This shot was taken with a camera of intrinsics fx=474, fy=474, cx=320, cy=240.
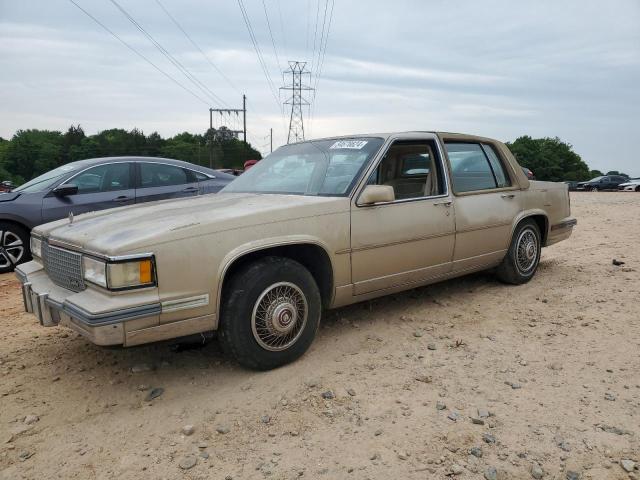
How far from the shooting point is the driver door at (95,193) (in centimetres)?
608

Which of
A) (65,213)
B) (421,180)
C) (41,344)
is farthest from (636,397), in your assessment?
(65,213)

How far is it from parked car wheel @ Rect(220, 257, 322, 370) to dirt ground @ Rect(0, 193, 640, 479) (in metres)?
0.16

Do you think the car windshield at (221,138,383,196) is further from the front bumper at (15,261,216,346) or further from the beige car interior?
the front bumper at (15,261,216,346)

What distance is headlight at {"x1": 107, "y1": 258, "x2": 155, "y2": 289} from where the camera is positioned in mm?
2559

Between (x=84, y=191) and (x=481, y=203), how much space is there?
5.01 m

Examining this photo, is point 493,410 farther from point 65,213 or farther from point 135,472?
point 65,213

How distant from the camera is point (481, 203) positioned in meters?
4.44

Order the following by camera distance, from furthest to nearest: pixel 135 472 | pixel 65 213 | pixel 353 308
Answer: pixel 65 213 → pixel 353 308 → pixel 135 472

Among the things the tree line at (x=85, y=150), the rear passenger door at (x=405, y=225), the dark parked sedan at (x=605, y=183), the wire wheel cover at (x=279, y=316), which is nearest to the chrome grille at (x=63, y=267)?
the wire wheel cover at (x=279, y=316)

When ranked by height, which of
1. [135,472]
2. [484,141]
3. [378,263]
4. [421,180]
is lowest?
[135,472]

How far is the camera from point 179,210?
325cm

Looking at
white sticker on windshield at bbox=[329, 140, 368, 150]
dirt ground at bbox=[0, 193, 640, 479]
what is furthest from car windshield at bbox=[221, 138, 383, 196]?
dirt ground at bbox=[0, 193, 640, 479]

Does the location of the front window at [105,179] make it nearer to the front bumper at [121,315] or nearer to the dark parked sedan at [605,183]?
the front bumper at [121,315]

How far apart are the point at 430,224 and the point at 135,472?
9.05ft
